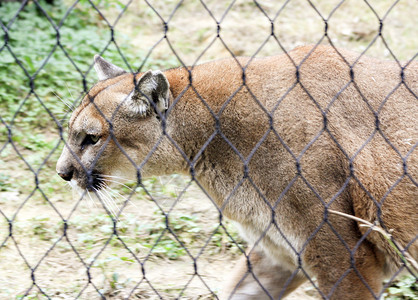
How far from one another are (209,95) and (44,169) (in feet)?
8.63

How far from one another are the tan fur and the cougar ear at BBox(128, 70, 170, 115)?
0.25ft

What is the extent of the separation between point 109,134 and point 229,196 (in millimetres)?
950

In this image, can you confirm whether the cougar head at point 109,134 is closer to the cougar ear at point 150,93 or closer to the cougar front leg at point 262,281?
the cougar ear at point 150,93

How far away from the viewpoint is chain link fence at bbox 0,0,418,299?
3.77 metres

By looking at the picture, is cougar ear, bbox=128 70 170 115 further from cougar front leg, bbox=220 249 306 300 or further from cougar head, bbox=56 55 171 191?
cougar front leg, bbox=220 249 306 300

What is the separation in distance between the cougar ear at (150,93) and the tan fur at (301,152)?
3.0 inches

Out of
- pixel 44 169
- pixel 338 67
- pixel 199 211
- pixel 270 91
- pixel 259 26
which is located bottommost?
pixel 44 169

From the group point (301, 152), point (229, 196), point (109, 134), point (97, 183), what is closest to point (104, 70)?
point (109, 134)

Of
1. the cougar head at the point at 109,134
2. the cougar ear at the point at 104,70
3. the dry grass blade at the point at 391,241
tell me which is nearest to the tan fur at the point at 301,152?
the cougar head at the point at 109,134

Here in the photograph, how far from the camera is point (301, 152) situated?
12.2ft

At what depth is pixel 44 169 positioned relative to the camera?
20.2ft

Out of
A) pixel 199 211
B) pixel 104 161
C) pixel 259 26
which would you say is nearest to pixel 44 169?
pixel 199 211

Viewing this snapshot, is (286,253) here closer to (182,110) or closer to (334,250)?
(334,250)

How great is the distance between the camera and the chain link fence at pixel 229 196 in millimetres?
3768
